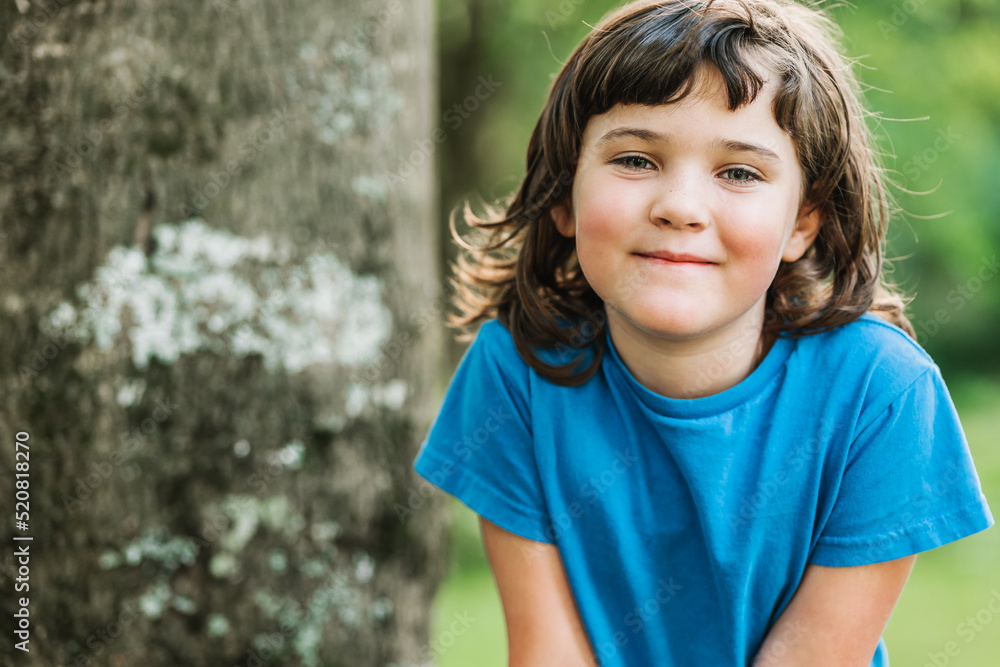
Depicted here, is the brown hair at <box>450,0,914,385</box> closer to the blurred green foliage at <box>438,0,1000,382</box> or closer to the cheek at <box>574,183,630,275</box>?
the cheek at <box>574,183,630,275</box>

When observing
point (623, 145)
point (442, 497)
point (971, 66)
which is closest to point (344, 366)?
point (442, 497)

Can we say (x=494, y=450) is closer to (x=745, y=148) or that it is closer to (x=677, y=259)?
(x=677, y=259)

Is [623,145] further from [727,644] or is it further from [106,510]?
[106,510]

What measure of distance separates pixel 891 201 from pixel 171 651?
80.6 inches

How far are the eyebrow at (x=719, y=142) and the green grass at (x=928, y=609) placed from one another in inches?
94.9

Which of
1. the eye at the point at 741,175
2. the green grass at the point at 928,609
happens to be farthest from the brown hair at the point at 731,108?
the green grass at the point at 928,609

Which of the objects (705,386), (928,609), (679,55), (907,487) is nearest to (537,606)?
(705,386)

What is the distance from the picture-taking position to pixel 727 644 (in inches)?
66.9

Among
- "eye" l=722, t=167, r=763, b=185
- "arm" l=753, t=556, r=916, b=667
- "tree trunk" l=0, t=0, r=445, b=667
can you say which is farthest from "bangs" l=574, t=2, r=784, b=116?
"arm" l=753, t=556, r=916, b=667

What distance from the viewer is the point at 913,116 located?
4.98 m

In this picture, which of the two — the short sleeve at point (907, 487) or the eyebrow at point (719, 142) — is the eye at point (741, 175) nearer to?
the eyebrow at point (719, 142)

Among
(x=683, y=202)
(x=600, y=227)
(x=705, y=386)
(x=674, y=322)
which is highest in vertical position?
(x=683, y=202)

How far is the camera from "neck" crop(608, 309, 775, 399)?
1742 millimetres

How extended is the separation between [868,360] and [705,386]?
315 millimetres
